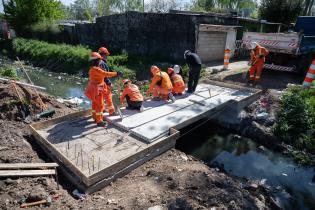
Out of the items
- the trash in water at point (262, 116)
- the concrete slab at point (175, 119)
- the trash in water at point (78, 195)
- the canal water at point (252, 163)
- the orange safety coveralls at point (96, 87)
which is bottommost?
the canal water at point (252, 163)

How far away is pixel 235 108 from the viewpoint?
7.90 meters

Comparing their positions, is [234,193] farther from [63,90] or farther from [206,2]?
[206,2]

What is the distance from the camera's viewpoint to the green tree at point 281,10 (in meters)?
18.9

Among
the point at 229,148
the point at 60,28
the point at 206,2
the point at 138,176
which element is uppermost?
the point at 206,2

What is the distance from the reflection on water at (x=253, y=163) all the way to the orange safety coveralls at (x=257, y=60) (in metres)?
2.85

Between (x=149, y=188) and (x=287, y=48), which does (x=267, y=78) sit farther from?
(x=149, y=188)

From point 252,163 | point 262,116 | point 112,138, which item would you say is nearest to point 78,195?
point 112,138

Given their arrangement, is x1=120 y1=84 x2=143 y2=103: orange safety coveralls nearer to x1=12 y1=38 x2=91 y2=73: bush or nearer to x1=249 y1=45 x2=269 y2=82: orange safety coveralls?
x1=249 y1=45 x2=269 y2=82: orange safety coveralls

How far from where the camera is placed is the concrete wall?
13137mm

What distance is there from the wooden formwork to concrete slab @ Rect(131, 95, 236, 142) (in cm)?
17

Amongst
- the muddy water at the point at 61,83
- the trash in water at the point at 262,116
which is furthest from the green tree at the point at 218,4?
the trash in water at the point at 262,116

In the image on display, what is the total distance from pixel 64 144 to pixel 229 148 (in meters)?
4.38

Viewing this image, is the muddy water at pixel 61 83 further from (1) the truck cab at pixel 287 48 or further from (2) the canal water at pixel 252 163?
(1) the truck cab at pixel 287 48

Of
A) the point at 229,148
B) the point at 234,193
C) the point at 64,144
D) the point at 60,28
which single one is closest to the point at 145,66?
the point at 229,148
